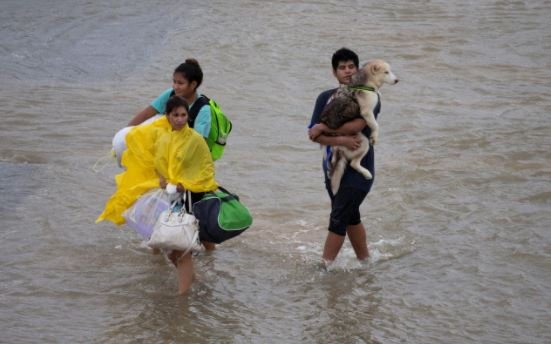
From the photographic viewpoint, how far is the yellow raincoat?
6625mm

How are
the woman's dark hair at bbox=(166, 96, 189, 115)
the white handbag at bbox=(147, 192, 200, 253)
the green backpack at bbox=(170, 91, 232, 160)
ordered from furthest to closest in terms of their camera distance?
the green backpack at bbox=(170, 91, 232, 160), the woman's dark hair at bbox=(166, 96, 189, 115), the white handbag at bbox=(147, 192, 200, 253)

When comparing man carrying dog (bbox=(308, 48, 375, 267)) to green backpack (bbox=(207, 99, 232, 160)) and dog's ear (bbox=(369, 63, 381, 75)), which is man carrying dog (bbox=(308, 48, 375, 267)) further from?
green backpack (bbox=(207, 99, 232, 160))

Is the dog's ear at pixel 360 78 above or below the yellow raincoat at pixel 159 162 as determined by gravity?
above

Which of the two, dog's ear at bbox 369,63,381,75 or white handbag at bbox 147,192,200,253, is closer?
white handbag at bbox 147,192,200,253

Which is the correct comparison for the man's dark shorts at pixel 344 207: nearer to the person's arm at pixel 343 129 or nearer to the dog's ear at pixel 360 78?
the person's arm at pixel 343 129

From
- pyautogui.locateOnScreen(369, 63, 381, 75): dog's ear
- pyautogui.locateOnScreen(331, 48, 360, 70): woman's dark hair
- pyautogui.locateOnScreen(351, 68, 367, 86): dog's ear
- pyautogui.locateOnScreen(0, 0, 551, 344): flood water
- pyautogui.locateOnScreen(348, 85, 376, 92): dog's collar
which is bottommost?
pyautogui.locateOnScreen(0, 0, 551, 344): flood water

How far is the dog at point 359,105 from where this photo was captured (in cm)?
679

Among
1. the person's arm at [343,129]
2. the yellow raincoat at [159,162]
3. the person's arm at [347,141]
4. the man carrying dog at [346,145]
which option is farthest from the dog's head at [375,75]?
the yellow raincoat at [159,162]

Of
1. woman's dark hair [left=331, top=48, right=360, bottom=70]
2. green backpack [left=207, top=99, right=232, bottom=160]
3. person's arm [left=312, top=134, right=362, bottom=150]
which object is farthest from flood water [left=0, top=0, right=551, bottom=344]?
woman's dark hair [left=331, top=48, right=360, bottom=70]

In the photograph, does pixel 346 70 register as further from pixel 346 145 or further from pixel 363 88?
pixel 346 145

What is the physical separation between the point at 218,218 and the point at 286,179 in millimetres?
3239

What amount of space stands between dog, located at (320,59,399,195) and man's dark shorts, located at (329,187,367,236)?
6.7 inches

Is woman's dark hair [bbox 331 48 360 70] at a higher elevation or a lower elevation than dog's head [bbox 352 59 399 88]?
higher

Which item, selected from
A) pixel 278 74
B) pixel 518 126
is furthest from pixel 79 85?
pixel 518 126
